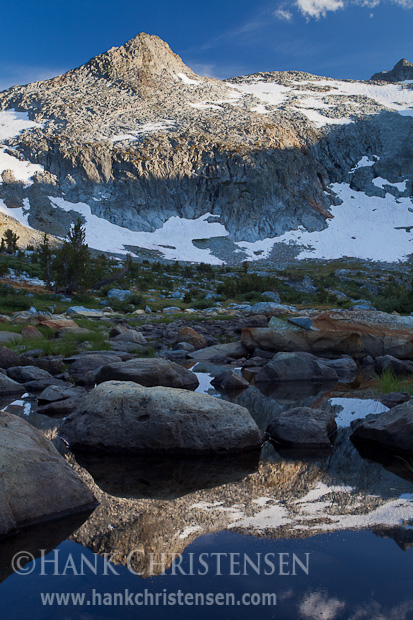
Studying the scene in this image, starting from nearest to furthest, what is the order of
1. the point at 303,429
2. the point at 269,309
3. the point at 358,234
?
the point at 303,429
the point at 269,309
the point at 358,234

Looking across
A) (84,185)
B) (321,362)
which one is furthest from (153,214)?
(321,362)

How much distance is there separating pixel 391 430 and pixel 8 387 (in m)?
6.51

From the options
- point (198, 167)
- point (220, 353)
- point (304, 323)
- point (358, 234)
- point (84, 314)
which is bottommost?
point (220, 353)

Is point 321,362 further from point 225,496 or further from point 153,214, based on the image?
point 153,214

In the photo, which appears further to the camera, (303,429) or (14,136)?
(14,136)

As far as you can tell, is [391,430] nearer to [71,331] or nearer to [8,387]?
[8,387]

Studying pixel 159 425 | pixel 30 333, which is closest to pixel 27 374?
pixel 30 333

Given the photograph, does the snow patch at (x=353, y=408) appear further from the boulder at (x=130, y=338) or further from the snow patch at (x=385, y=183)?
the snow patch at (x=385, y=183)

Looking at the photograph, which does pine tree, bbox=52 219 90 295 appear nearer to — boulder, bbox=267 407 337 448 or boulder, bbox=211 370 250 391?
boulder, bbox=211 370 250 391

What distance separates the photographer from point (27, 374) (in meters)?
9.34

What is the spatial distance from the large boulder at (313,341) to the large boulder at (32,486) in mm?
9640

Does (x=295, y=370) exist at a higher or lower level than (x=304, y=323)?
lower

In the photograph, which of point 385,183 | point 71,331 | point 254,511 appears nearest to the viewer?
point 254,511

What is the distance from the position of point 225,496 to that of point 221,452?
1336 millimetres
